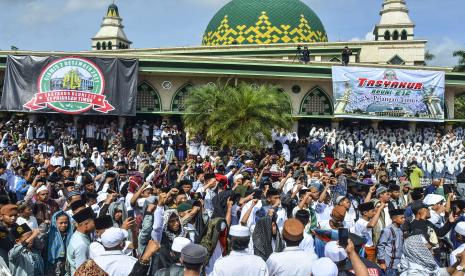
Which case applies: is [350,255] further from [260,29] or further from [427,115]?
[260,29]

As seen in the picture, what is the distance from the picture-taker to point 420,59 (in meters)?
34.3

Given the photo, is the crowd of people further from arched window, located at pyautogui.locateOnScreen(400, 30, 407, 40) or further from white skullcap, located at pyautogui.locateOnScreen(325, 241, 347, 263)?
arched window, located at pyautogui.locateOnScreen(400, 30, 407, 40)

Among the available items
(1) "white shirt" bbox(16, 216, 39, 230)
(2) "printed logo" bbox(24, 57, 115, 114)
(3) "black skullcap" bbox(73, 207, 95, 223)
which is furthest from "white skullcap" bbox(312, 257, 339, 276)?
(2) "printed logo" bbox(24, 57, 115, 114)

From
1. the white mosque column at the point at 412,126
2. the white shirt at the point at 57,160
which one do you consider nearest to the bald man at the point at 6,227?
the white shirt at the point at 57,160

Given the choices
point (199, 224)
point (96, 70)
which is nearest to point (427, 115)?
point (96, 70)

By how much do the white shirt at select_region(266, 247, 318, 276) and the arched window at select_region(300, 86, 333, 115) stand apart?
22.8 metres

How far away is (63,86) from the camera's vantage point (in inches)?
924

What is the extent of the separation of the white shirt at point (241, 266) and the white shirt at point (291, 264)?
0.23 metres

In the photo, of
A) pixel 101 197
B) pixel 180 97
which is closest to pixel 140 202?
pixel 101 197

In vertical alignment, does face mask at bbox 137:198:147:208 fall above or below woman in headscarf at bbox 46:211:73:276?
above

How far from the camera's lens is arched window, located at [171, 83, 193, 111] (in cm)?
2611

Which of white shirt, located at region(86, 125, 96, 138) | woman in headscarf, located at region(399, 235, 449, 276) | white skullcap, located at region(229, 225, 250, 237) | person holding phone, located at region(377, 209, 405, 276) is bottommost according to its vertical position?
person holding phone, located at region(377, 209, 405, 276)

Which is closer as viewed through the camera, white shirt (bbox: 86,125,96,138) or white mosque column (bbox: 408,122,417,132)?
white shirt (bbox: 86,125,96,138)

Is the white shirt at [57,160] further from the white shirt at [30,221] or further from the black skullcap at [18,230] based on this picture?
the black skullcap at [18,230]
